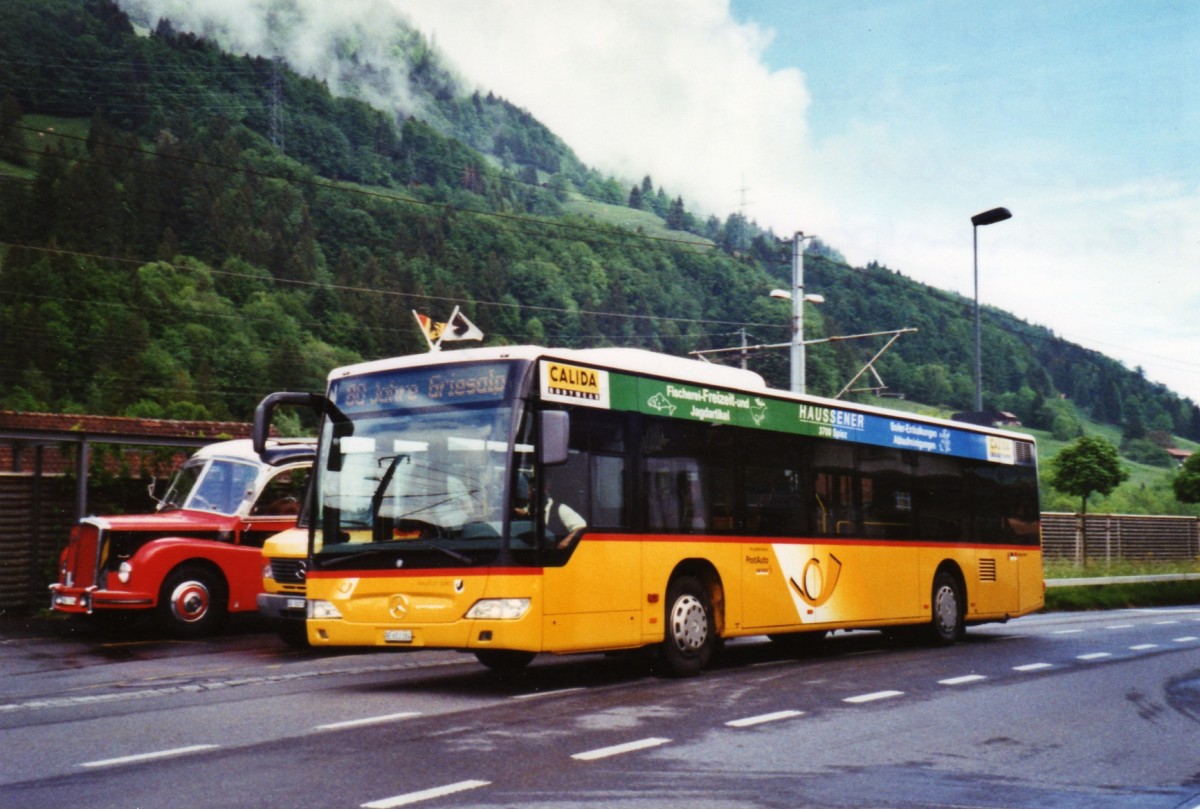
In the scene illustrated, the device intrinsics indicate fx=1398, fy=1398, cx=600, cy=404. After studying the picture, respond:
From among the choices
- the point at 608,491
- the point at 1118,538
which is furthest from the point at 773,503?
the point at 1118,538

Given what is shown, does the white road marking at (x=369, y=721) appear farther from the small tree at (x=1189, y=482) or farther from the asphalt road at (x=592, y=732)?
the small tree at (x=1189, y=482)

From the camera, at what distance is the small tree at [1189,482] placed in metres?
55.0

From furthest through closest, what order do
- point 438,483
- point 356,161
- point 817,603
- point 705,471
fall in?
1. point 356,161
2. point 817,603
3. point 705,471
4. point 438,483

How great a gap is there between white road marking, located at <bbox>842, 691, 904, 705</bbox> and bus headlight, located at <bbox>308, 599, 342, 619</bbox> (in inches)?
170

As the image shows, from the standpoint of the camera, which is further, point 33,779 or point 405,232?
point 405,232

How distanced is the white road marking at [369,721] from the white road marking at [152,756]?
3.07 feet

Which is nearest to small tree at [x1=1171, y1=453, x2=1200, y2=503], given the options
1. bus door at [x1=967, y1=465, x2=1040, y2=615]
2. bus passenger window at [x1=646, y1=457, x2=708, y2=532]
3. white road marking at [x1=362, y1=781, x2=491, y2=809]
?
bus door at [x1=967, y1=465, x2=1040, y2=615]

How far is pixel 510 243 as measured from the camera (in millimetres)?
93375

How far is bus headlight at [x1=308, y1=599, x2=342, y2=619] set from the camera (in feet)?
39.0

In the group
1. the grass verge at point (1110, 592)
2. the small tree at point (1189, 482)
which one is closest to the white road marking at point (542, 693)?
the grass verge at point (1110, 592)

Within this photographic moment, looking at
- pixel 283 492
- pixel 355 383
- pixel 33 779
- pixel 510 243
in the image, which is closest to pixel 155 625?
pixel 283 492

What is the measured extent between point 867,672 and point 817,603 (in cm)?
144

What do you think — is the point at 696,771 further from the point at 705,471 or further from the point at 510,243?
the point at 510,243

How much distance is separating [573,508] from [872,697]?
292 cm
